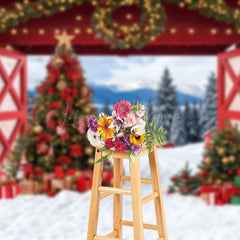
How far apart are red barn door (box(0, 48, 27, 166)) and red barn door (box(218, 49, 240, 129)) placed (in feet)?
10.5

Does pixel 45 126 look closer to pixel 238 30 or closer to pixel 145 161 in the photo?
pixel 145 161

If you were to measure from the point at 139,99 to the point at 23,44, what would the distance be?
393 centimetres

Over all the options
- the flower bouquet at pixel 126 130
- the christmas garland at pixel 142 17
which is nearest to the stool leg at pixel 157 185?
the flower bouquet at pixel 126 130

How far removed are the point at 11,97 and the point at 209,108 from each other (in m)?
3.82

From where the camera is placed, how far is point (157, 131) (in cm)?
188

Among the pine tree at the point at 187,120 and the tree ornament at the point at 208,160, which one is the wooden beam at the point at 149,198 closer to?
the tree ornament at the point at 208,160

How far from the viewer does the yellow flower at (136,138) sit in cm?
179

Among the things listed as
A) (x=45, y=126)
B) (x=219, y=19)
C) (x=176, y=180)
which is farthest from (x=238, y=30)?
(x=45, y=126)

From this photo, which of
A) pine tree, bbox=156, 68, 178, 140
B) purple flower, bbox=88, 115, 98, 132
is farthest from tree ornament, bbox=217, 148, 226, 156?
pine tree, bbox=156, 68, 178, 140

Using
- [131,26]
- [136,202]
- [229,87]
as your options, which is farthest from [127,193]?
[229,87]

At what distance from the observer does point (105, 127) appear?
183 cm

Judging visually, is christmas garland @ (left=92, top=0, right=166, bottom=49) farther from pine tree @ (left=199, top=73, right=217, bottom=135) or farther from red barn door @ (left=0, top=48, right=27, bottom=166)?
pine tree @ (left=199, top=73, right=217, bottom=135)

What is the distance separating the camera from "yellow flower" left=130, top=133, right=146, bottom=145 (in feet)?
5.87

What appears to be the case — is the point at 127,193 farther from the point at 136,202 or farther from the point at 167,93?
the point at 167,93
